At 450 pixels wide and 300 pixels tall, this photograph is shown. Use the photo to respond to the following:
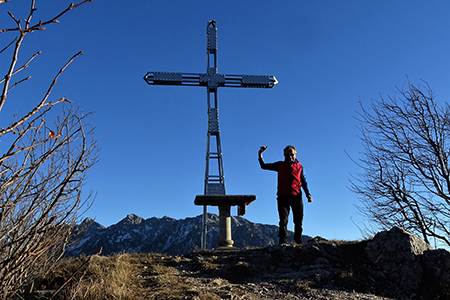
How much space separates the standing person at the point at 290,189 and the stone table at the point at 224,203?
5.22 ft

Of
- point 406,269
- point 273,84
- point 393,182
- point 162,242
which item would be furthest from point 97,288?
point 162,242

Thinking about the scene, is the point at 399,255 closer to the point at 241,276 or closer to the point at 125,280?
the point at 241,276

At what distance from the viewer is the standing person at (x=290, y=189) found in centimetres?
770

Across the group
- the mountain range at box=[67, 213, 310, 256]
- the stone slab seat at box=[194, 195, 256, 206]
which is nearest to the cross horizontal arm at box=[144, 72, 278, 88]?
the stone slab seat at box=[194, 195, 256, 206]

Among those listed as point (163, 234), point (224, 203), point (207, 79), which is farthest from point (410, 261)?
point (163, 234)

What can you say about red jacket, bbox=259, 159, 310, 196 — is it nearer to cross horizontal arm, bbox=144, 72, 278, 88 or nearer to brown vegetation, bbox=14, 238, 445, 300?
brown vegetation, bbox=14, 238, 445, 300

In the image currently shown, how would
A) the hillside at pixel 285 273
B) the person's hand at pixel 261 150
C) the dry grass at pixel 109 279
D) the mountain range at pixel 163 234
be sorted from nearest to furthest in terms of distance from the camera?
the dry grass at pixel 109 279 → the hillside at pixel 285 273 → the person's hand at pixel 261 150 → the mountain range at pixel 163 234

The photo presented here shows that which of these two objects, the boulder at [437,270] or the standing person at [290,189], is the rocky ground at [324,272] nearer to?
the boulder at [437,270]

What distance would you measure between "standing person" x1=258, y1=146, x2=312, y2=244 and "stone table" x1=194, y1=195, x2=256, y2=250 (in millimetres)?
1592

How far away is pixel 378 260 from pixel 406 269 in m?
0.47

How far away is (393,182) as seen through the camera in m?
8.54

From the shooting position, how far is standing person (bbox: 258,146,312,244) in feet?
25.3

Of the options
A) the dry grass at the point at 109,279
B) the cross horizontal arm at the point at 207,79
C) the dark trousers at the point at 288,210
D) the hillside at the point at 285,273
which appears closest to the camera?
the dry grass at the point at 109,279

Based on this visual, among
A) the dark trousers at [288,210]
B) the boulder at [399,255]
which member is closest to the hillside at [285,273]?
the boulder at [399,255]
